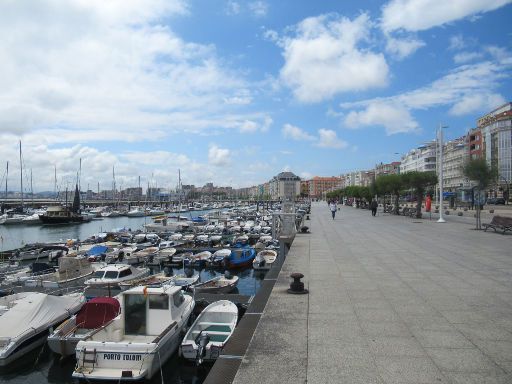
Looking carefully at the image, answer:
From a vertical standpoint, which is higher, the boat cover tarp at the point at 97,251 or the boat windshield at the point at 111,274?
the boat windshield at the point at 111,274

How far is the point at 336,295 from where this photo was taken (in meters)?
8.70

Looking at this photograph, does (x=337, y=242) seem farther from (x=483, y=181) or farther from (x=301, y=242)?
(x=483, y=181)

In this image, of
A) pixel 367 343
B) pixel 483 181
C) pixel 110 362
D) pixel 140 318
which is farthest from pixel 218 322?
pixel 483 181

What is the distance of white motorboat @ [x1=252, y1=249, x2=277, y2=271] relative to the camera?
93.4 ft

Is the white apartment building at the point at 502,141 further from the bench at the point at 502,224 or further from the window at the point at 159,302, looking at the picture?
the window at the point at 159,302

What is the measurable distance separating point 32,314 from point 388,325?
13.3 m

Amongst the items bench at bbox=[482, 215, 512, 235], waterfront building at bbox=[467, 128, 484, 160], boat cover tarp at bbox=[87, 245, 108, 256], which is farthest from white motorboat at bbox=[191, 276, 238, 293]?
waterfront building at bbox=[467, 128, 484, 160]

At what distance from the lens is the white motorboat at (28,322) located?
518 inches

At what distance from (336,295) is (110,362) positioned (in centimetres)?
609

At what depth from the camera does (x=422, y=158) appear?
139250 mm

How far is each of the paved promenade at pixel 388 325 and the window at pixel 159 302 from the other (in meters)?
3.70

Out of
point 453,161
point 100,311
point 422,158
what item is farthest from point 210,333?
point 422,158

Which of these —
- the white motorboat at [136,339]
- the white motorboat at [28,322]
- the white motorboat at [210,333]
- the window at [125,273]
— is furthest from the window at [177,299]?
the window at [125,273]

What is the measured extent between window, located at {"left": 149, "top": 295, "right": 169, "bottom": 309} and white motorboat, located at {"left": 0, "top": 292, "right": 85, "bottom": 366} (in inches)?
210
